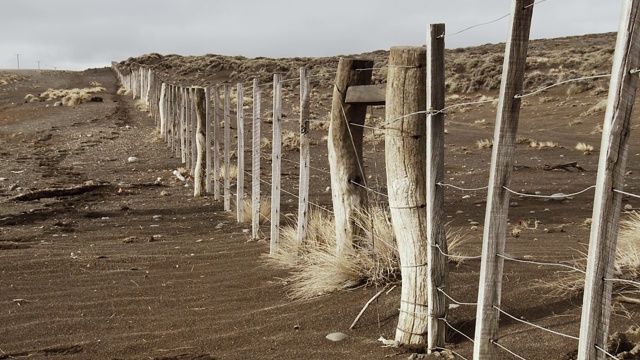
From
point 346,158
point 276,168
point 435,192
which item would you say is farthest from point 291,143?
point 435,192

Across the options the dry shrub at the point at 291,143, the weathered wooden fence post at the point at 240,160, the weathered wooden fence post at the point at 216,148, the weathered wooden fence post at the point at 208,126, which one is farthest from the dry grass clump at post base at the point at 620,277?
the dry shrub at the point at 291,143

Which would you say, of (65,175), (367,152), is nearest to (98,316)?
(65,175)

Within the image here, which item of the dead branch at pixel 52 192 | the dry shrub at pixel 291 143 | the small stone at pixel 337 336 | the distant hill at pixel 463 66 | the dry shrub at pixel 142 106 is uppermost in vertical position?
the distant hill at pixel 463 66

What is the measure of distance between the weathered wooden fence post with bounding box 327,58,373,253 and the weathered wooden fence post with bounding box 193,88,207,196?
599 cm

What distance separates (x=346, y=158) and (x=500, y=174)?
3.08 meters

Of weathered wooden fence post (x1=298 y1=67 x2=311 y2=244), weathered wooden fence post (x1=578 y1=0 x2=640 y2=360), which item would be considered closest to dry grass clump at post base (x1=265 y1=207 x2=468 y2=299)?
weathered wooden fence post (x1=298 y1=67 x2=311 y2=244)

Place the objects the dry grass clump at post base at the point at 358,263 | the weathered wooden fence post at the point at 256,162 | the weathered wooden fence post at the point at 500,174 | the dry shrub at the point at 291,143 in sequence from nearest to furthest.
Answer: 1. the weathered wooden fence post at the point at 500,174
2. the dry grass clump at post base at the point at 358,263
3. the weathered wooden fence post at the point at 256,162
4. the dry shrub at the point at 291,143

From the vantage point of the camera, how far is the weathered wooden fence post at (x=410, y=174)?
4.87 metres

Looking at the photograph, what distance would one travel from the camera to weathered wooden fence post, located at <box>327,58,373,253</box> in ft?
21.5

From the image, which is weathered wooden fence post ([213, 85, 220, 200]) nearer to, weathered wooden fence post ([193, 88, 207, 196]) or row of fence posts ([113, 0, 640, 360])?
weathered wooden fence post ([193, 88, 207, 196])

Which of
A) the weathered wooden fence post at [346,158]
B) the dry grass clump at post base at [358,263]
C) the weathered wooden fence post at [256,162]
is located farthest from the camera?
the weathered wooden fence post at [256,162]

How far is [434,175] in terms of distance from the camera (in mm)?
4480

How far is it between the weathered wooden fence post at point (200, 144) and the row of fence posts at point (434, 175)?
4710mm

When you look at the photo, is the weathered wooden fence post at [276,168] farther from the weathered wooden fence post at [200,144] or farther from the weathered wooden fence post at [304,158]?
the weathered wooden fence post at [200,144]
